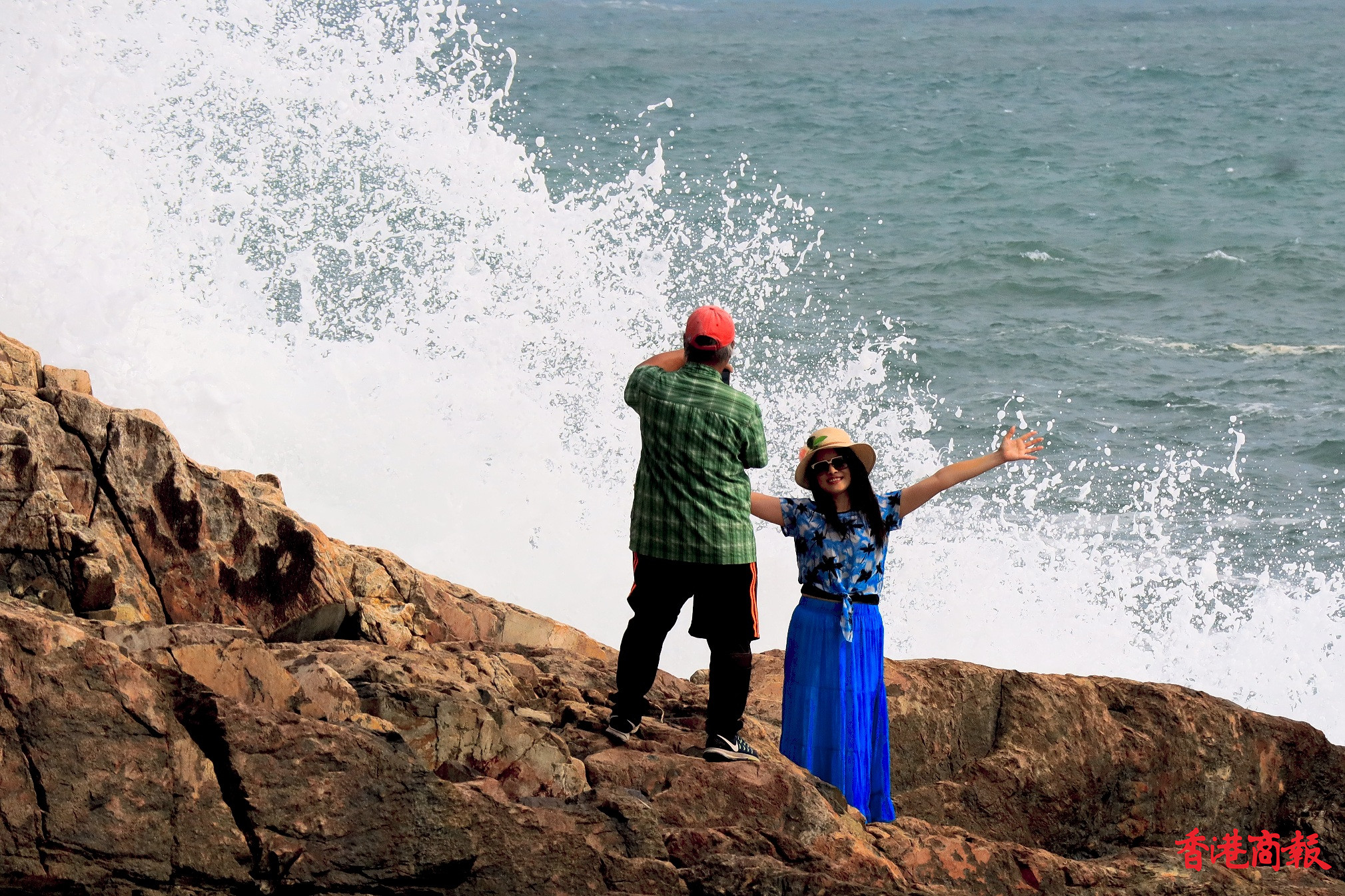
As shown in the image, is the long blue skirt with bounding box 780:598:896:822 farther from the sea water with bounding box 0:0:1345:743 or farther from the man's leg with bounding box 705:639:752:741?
the sea water with bounding box 0:0:1345:743

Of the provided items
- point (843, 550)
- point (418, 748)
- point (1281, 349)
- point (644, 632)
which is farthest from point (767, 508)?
point (1281, 349)

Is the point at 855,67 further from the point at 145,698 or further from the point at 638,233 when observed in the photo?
the point at 145,698

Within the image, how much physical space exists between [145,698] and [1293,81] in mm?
40101

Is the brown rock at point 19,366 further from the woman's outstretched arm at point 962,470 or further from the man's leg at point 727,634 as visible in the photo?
the woman's outstretched arm at point 962,470

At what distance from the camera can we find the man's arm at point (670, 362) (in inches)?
156

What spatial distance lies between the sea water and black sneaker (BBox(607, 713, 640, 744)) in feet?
10.6

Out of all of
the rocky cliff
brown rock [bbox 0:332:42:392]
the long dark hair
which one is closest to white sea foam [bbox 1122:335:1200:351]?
the rocky cliff

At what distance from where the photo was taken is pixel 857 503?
161 inches

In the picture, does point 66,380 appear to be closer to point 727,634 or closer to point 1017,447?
point 727,634

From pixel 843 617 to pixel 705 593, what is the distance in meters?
0.44

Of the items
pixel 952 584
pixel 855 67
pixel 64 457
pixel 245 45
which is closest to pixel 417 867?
pixel 64 457

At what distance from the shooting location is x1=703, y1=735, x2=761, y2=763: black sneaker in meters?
3.77

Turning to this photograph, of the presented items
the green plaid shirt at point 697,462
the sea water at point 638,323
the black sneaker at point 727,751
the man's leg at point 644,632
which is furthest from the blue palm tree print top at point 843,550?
the sea water at point 638,323

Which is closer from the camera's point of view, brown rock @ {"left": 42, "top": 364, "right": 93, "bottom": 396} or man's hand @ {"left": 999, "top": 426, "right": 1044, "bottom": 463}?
man's hand @ {"left": 999, "top": 426, "right": 1044, "bottom": 463}
